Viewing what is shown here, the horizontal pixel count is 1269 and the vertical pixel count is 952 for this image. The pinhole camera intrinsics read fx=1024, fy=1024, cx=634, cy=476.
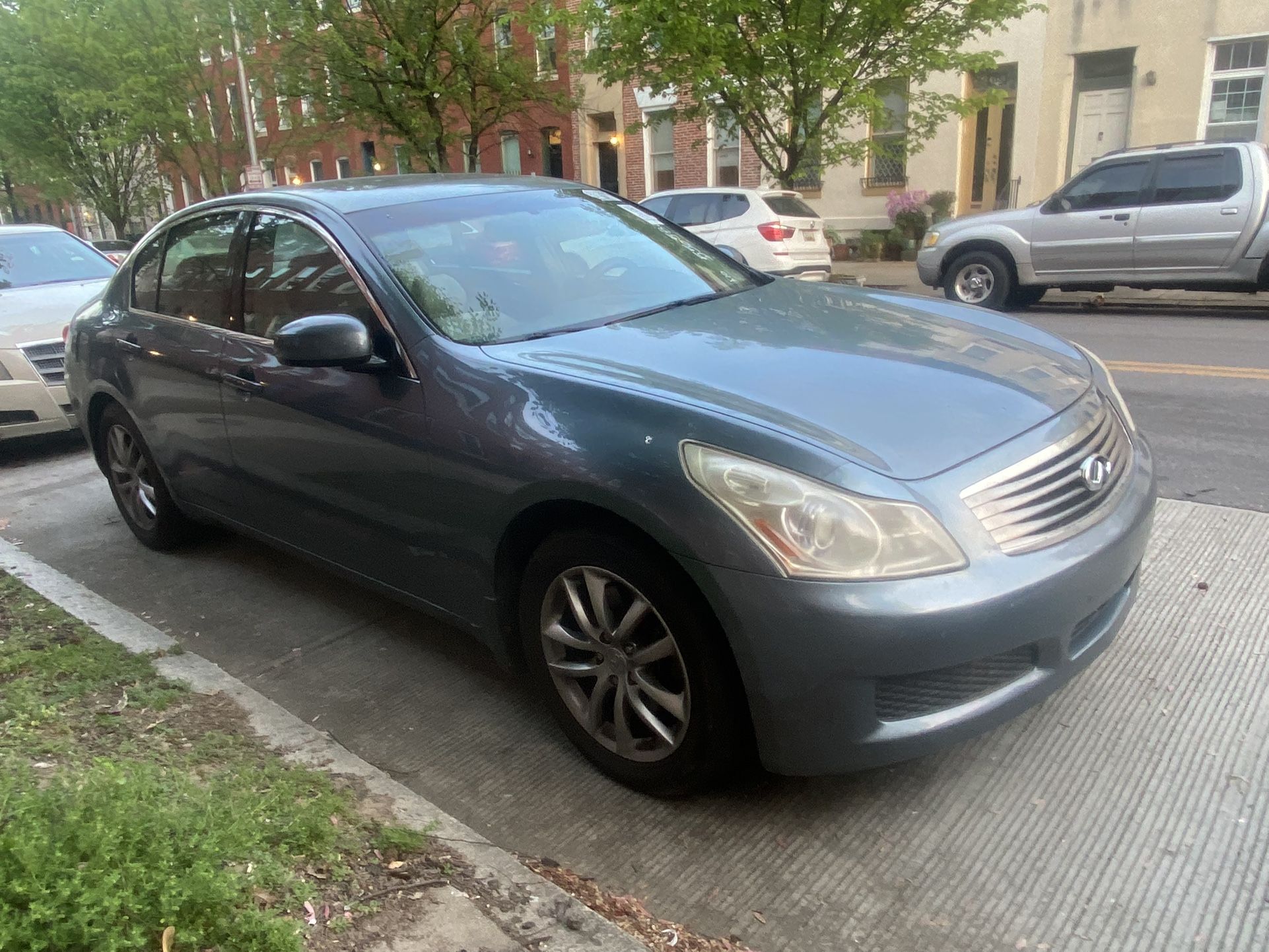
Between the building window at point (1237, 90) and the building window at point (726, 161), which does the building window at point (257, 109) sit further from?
the building window at point (1237, 90)

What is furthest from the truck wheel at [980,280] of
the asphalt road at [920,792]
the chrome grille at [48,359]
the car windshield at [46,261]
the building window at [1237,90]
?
the chrome grille at [48,359]

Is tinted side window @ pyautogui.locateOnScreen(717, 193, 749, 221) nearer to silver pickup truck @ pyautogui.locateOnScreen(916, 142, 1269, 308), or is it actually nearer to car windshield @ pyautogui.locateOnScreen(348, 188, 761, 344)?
silver pickup truck @ pyautogui.locateOnScreen(916, 142, 1269, 308)

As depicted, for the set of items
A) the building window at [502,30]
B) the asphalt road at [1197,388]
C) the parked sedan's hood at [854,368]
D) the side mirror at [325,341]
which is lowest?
the asphalt road at [1197,388]

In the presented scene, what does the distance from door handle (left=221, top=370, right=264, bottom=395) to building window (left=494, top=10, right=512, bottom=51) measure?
56.5ft

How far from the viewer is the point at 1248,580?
12.9ft

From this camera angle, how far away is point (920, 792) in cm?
279

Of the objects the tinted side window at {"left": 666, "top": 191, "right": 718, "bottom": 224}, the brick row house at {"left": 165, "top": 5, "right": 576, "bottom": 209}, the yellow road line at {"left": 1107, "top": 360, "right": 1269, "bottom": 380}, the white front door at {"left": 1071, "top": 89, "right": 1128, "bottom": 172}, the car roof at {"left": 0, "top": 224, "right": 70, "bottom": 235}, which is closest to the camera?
the yellow road line at {"left": 1107, "top": 360, "right": 1269, "bottom": 380}

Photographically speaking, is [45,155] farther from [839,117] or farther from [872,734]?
[872,734]

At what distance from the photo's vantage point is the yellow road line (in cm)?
759

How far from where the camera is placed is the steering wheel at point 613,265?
3.77 metres

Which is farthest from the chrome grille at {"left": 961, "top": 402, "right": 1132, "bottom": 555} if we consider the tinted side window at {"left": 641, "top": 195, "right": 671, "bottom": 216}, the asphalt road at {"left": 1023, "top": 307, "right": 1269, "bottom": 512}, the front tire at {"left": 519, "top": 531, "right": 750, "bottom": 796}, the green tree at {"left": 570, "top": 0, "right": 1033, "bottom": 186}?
the tinted side window at {"left": 641, "top": 195, "right": 671, "bottom": 216}

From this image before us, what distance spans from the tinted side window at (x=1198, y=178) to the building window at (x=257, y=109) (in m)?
17.8

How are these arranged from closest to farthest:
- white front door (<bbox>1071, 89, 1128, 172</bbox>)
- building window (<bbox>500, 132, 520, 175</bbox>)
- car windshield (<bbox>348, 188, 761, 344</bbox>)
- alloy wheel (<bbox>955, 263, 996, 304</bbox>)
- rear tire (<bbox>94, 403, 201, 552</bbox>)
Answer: car windshield (<bbox>348, 188, 761, 344</bbox>) < rear tire (<bbox>94, 403, 201, 552</bbox>) < alloy wheel (<bbox>955, 263, 996, 304</bbox>) < white front door (<bbox>1071, 89, 1128, 172</bbox>) < building window (<bbox>500, 132, 520, 175</bbox>)

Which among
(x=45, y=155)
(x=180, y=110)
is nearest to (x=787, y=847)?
(x=180, y=110)
